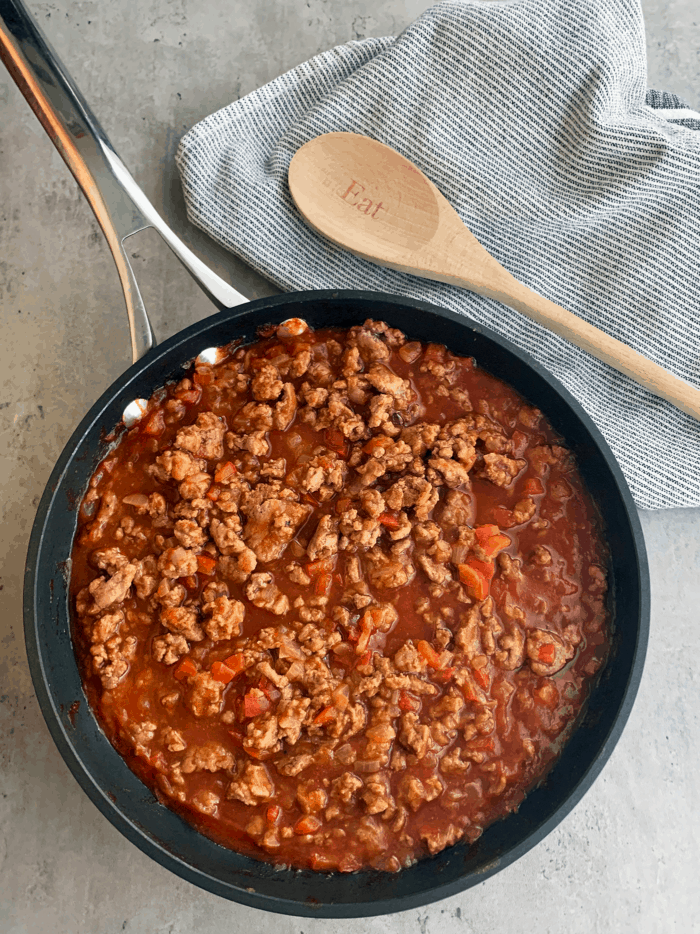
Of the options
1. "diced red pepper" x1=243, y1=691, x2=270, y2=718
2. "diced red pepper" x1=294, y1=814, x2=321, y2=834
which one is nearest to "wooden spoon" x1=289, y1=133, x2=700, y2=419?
"diced red pepper" x1=243, y1=691, x2=270, y2=718

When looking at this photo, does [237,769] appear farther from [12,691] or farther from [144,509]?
[12,691]

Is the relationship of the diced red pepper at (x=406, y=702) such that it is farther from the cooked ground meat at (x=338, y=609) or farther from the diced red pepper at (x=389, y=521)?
the diced red pepper at (x=389, y=521)

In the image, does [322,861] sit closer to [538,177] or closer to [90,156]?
[90,156]

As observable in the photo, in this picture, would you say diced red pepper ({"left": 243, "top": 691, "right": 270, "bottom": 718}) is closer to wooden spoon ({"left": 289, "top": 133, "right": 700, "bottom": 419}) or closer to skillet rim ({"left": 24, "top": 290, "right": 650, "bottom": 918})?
skillet rim ({"left": 24, "top": 290, "right": 650, "bottom": 918})

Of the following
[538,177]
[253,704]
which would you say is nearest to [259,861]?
[253,704]

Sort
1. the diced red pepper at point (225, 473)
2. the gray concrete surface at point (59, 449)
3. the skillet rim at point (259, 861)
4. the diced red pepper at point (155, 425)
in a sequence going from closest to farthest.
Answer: the skillet rim at point (259, 861) < the diced red pepper at point (225, 473) < the diced red pepper at point (155, 425) < the gray concrete surface at point (59, 449)

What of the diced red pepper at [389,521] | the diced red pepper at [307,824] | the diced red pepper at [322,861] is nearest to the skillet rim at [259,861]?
the diced red pepper at [322,861]

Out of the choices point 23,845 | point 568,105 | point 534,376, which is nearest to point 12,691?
point 23,845
